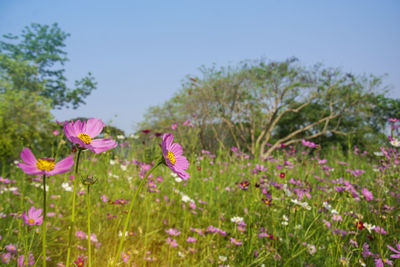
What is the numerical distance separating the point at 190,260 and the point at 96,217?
2.53 ft

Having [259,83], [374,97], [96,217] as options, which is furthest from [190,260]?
[374,97]

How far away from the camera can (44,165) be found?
0.57 metres

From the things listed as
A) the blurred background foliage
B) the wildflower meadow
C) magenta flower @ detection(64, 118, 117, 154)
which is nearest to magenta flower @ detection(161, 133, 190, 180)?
the wildflower meadow

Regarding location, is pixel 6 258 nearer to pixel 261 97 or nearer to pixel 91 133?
pixel 91 133

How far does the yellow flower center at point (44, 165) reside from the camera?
1.87ft

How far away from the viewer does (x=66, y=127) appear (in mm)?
577

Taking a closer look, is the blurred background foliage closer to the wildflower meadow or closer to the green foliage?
the green foliage

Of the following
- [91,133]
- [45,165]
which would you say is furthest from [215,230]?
[45,165]

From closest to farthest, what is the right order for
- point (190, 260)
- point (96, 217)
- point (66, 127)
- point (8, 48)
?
1. point (66, 127)
2. point (190, 260)
3. point (96, 217)
4. point (8, 48)

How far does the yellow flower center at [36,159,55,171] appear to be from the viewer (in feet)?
1.87

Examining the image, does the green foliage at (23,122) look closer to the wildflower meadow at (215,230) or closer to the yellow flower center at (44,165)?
the wildflower meadow at (215,230)

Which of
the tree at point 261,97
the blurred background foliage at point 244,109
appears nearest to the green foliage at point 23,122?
the blurred background foliage at point 244,109

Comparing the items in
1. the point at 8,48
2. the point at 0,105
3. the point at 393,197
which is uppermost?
the point at 8,48

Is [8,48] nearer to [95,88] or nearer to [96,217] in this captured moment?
[95,88]
